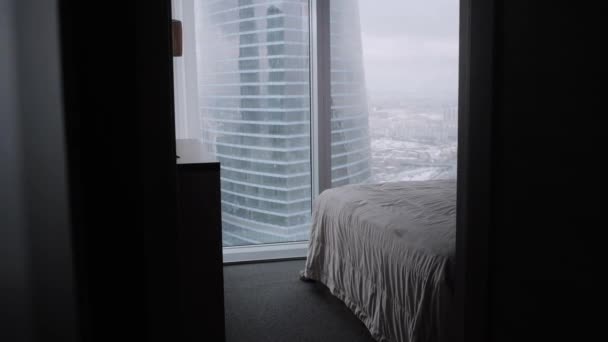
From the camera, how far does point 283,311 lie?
3.09m

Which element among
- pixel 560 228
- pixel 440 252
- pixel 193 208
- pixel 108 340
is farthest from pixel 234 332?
pixel 560 228

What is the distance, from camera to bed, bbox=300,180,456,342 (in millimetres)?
2049

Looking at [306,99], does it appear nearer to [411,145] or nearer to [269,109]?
[269,109]

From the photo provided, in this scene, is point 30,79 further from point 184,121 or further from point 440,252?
point 184,121

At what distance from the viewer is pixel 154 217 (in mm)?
1365

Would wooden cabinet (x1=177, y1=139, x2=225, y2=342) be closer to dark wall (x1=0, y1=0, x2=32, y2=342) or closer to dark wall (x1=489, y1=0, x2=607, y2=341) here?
dark wall (x1=0, y1=0, x2=32, y2=342)

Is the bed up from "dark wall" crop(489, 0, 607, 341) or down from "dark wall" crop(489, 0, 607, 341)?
down

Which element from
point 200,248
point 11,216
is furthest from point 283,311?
point 11,216

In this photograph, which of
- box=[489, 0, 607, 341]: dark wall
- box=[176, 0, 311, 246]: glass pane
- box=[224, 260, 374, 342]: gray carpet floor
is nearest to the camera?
box=[489, 0, 607, 341]: dark wall

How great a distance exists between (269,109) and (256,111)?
0.11m

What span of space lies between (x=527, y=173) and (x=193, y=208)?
1.31 metres

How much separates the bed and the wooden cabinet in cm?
74

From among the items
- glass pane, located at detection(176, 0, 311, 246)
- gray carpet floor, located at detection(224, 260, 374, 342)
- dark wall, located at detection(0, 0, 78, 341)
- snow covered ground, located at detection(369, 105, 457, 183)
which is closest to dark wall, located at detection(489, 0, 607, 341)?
dark wall, located at detection(0, 0, 78, 341)

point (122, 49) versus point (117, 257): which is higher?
point (122, 49)
